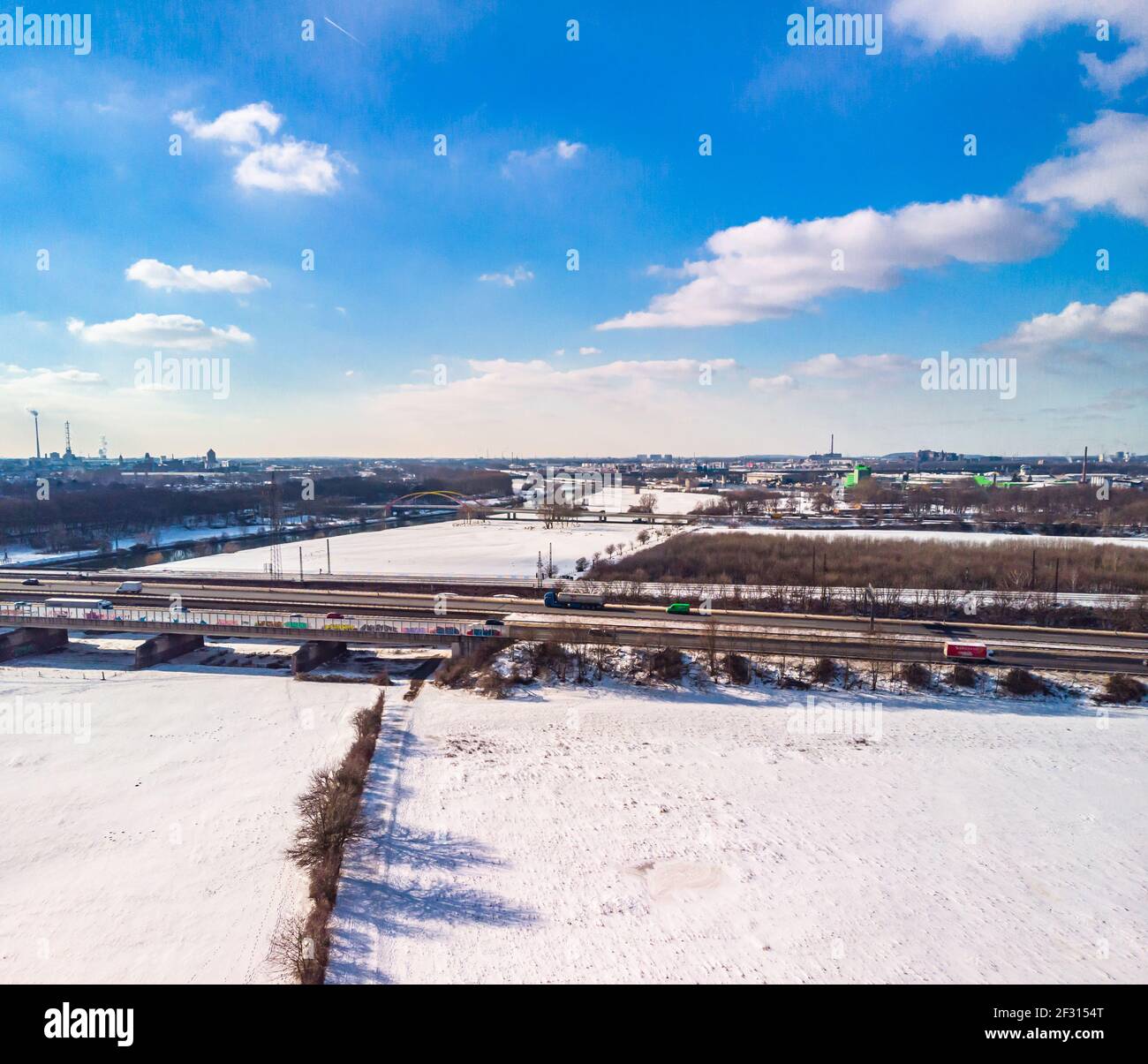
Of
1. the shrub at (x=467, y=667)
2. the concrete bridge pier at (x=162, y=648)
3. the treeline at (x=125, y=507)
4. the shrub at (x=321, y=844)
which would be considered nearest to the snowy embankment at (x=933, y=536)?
the shrub at (x=467, y=667)

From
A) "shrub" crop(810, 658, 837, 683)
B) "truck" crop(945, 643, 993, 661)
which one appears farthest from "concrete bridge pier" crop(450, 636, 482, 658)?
"truck" crop(945, 643, 993, 661)

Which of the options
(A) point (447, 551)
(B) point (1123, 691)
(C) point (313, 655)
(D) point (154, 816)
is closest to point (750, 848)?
(D) point (154, 816)

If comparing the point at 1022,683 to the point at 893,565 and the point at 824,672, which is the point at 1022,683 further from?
the point at 893,565

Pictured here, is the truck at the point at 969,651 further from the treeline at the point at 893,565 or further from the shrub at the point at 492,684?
the shrub at the point at 492,684
